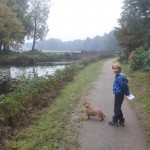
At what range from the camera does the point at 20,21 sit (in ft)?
178

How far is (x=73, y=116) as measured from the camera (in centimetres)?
1021

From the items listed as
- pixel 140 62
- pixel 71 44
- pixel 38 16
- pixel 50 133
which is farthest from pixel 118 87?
pixel 71 44

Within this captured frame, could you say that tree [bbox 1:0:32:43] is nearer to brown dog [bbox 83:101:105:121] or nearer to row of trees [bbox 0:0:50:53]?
row of trees [bbox 0:0:50:53]

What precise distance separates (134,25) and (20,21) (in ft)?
88.4

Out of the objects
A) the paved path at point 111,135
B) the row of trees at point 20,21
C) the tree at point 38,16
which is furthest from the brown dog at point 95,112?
the tree at point 38,16

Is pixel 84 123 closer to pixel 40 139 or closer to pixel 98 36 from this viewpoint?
pixel 40 139

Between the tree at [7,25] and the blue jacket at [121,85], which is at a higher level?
the tree at [7,25]

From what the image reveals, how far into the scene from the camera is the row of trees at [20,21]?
47.0m

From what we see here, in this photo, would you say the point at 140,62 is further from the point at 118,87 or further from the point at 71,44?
the point at 71,44

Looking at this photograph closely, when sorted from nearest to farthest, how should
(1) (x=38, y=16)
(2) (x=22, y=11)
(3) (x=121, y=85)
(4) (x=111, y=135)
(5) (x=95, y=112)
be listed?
(4) (x=111, y=135) → (3) (x=121, y=85) → (5) (x=95, y=112) → (2) (x=22, y=11) → (1) (x=38, y=16)

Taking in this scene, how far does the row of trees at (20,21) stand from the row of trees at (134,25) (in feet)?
59.8

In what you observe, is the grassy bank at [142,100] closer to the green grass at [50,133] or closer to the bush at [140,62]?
the green grass at [50,133]

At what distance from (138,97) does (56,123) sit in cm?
492

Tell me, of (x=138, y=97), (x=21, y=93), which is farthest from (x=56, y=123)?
(x=138, y=97)
